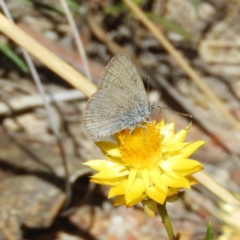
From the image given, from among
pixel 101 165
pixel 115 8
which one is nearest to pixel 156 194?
pixel 101 165

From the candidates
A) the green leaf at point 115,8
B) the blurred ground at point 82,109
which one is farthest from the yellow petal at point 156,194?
the green leaf at point 115,8

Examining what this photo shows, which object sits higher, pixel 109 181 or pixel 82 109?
pixel 109 181

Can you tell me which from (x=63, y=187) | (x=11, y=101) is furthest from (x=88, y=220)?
(x=11, y=101)

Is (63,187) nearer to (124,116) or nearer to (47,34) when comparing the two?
(124,116)

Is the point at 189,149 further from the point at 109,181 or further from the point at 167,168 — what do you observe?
the point at 109,181

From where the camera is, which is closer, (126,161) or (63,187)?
(126,161)

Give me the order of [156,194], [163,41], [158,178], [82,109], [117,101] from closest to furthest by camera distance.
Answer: [156,194] < [158,178] < [117,101] < [163,41] < [82,109]

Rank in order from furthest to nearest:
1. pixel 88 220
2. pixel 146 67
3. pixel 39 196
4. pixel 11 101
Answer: pixel 146 67 < pixel 11 101 < pixel 88 220 < pixel 39 196
